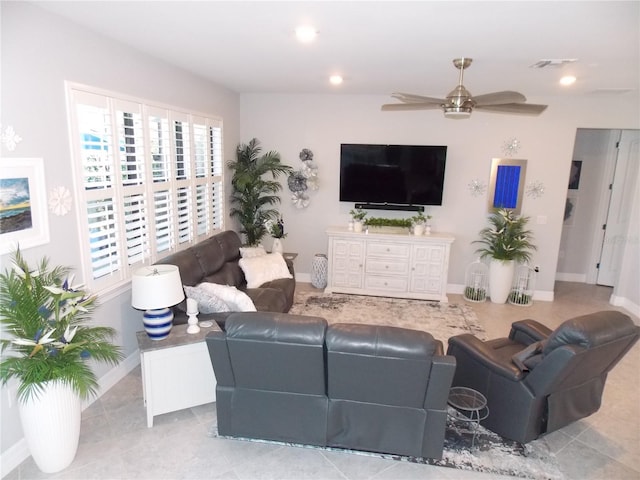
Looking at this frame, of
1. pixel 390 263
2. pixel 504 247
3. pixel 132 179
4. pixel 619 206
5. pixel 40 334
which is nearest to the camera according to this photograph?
pixel 40 334

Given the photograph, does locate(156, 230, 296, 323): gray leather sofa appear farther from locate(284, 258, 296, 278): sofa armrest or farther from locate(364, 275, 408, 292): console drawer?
locate(364, 275, 408, 292): console drawer

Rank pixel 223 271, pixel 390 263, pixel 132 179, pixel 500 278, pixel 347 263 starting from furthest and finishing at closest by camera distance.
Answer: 1. pixel 347 263
2. pixel 390 263
3. pixel 500 278
4. pixel 223 271
5. pixel 132 179

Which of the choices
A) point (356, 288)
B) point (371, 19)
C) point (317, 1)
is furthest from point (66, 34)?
point (356, 288)

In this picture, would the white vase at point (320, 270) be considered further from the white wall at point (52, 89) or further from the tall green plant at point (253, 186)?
the white wall at point (52, 89)

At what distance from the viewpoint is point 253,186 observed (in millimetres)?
5832

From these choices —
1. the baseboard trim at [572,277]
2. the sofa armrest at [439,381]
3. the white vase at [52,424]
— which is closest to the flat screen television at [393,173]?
the baseboard trim at [572,277]

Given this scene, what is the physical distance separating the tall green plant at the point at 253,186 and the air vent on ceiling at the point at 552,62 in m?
3.50

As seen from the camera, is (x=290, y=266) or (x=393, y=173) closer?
(x=290, y=266)

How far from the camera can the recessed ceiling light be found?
2.75 metres

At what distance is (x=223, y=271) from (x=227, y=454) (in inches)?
89.3

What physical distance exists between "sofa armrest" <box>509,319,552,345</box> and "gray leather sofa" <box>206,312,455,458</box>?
4.59 ft

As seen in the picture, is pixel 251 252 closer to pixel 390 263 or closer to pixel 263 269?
pixel 263 269

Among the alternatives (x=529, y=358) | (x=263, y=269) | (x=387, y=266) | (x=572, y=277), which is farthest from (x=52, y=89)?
(x=572, y=277)

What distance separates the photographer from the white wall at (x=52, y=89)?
2.41m
